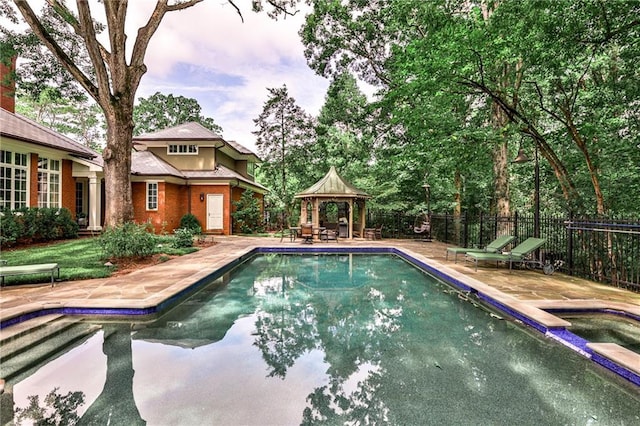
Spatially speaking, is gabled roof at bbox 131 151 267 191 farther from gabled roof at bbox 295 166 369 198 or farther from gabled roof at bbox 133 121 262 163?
gabled roof at bbox 295 166 369 198

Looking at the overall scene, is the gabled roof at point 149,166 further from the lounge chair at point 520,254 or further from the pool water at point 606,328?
the pool water at point 606,328

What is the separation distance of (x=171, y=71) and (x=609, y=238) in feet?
97.8

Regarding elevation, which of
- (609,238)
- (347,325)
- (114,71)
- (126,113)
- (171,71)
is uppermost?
(171,71)

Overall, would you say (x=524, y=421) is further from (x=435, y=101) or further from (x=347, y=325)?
(x=435, y=101)

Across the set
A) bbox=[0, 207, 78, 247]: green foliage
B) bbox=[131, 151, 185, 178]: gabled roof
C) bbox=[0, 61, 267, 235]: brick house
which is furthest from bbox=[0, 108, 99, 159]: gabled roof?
bbox=[0, 207, 78, 247]: green foliage

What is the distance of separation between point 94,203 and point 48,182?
2.05 m

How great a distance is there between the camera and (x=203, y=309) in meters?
5.88

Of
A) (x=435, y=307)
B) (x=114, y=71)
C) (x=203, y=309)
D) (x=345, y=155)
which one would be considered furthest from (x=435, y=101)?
(x=345, y=155)

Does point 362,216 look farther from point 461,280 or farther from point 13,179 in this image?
point 13,179

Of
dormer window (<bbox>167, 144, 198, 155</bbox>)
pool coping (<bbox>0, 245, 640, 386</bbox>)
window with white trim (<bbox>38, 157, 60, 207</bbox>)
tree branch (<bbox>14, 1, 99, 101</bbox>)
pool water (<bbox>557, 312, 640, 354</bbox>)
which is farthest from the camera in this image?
dormer window (<bbox>167, 144, 198, 155</bbox>)

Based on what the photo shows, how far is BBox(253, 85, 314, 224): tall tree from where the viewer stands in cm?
2278

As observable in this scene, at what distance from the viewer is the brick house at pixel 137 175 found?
38.2 feet

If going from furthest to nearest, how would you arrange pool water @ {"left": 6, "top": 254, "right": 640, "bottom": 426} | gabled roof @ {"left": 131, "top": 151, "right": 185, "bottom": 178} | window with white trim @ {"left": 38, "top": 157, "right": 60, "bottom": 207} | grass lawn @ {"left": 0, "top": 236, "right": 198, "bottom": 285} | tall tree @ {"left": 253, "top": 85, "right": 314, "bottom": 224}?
tall tree @ {"left": 253, "top": 85, "right": 314, "bottom": 224}
gabled roof @ {"left": 131, "top": 151, "right": 185, "bottom": 178}
window with white trim @ {"left": 38, "top": 157, "right": 60, "bottom": 207}
grass lawn @ {"left": 0, "top": 236, "right": 198, "bottom": 285}
pool water @ {"left": 6, "top": 254, "right": 640, "bottom": 426}

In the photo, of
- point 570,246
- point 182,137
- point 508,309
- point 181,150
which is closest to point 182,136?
point 182,137
